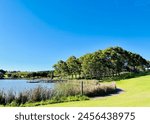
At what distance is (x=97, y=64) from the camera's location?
25531 mm

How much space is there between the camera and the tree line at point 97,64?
22.4 meters

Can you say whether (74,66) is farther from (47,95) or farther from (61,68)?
(47,95)

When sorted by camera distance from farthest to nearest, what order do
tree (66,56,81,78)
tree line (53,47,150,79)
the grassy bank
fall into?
tree (66,56,81,78), tree line (53,47,150,79), the grassy bank

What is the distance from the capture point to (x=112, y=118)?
5965 mm

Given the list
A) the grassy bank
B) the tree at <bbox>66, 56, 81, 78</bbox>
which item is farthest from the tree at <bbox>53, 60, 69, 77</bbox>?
the grassy bank

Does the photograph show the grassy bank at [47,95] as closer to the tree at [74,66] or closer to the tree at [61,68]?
the tree at [61,68]

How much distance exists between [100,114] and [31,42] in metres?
6.18

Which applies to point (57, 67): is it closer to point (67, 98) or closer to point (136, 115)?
point (67, 98)

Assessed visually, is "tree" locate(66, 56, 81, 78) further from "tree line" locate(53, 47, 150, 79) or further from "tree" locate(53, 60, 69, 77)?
"tree" locate(53, 60, 69, 77)

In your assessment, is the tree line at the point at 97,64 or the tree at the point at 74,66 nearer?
the tree line at the point at 97,64

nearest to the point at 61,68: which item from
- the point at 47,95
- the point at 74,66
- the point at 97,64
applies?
the point at 74,66

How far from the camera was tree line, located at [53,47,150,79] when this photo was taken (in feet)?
73.4

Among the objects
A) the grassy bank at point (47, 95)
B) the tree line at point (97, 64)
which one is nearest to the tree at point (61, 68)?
the tree line at point (97, 64)

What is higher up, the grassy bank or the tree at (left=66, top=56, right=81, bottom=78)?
the tree at (left=66, top=56, right=81, bottom=78)
